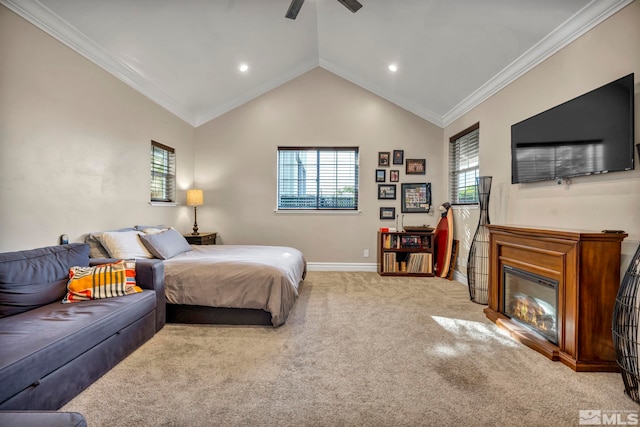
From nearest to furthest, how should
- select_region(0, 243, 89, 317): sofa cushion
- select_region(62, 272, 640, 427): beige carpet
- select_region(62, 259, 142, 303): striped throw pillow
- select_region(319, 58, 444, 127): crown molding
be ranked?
select_region(62, 272, 640, 427): beige carpet, select_region(0, 243, 89, 317): sofa cushion, select_region(62, 259, 142, 303): striped throw pillow, select_region(319, 58, 444, 127): crown molding

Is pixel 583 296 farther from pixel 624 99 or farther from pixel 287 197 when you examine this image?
pixel 287 197

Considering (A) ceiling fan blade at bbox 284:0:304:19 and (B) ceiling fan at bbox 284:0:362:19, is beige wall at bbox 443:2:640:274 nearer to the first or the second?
(B) ceiling fan at bbox 284:0:362:19

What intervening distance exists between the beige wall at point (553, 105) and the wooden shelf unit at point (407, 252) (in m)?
1.35

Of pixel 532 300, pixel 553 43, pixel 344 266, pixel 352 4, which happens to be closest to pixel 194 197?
pixel 344 266

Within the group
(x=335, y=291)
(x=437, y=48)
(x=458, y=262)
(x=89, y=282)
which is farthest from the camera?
(x=458, y=262)

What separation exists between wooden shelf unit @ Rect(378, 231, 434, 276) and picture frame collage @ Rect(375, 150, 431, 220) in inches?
17.0

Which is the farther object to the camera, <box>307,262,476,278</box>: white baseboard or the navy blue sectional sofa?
<box>307,262,476,278</box>: white baseboard

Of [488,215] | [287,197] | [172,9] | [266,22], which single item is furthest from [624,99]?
[287,197]

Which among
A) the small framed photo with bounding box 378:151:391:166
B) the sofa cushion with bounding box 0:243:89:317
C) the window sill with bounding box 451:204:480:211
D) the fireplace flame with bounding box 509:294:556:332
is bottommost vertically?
the fireplace flame with bounding box 509:294:556:332

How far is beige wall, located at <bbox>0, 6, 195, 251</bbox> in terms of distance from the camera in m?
2.32

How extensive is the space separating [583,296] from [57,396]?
315 cm

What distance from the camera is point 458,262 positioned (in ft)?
15.1

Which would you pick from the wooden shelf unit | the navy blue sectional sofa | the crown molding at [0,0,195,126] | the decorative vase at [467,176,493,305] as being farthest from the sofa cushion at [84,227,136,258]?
the decorative vase at [467,176,493,305]

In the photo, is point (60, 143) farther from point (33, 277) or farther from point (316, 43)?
point (316, 43)
